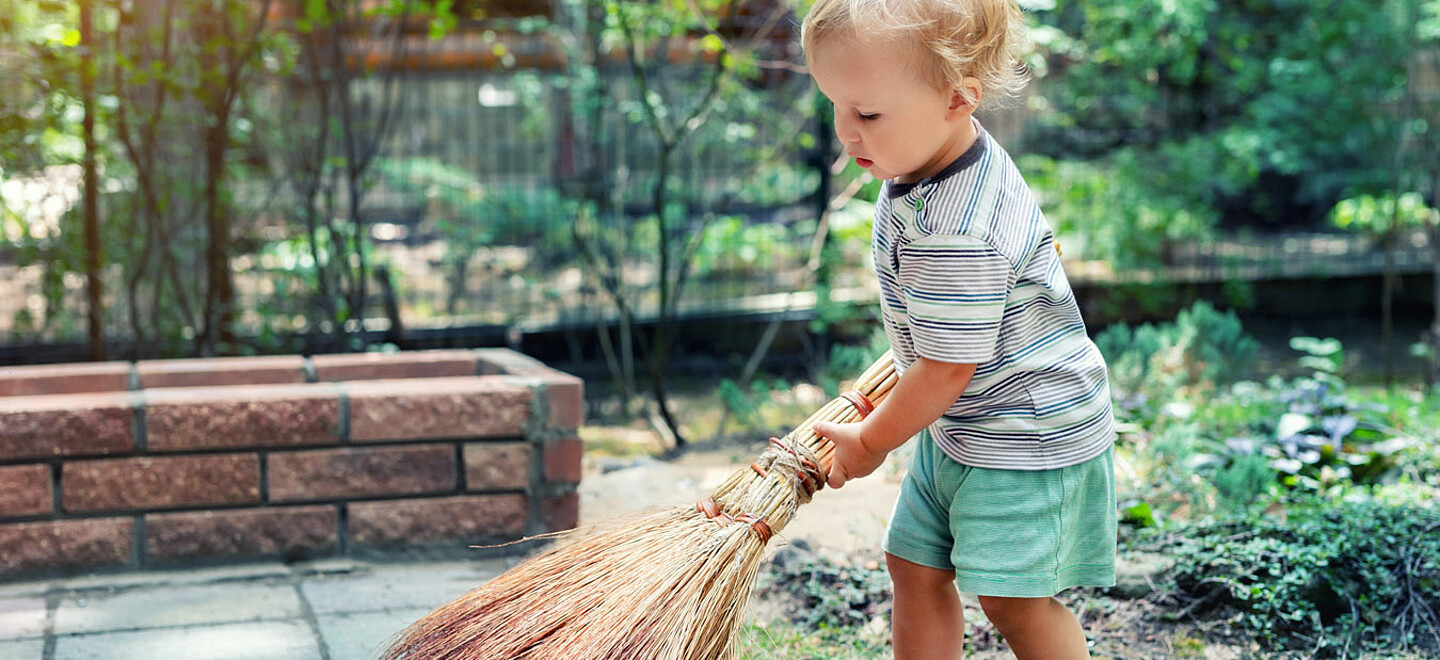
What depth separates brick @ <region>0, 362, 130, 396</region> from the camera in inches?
124

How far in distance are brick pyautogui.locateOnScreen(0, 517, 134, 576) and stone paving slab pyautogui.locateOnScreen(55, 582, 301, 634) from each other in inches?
5.2

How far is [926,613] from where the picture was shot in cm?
190

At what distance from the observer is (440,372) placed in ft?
11.4

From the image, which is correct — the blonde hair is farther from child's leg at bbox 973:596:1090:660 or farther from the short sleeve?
child's leg at bbox 973:596:1090:660

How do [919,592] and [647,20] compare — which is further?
[647,20]

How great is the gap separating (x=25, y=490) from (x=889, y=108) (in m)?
2.16

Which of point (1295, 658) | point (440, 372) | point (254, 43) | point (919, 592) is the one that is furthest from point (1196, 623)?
point (254, 43)

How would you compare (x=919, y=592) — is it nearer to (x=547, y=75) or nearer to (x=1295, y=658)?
(x=1295, y=658)

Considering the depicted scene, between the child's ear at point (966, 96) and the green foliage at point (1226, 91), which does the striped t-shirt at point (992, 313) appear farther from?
the green foliage at point (1226, 91)

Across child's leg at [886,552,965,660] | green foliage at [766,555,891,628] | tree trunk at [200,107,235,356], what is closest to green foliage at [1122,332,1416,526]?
green foliage at [766,555,891,628]

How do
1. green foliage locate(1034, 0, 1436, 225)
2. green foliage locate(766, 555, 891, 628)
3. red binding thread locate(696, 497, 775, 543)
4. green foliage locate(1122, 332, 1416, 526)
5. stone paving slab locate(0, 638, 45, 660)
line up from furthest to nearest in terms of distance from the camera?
green foliage locate(1034, 0, 1436, 225)
green foliage locate(1122, 332, 1416, 526)
green foliage locate(766, 555, 891, 628)
stone paving slab locate(0, 638, 45, 660)
red binding thread locate(696, 497, 775, 543)

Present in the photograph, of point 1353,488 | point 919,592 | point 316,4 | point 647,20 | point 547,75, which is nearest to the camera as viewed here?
point 919,592

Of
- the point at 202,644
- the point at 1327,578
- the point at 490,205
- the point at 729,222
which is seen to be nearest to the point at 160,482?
the point at 202,644

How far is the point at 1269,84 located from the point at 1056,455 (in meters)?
7.26
